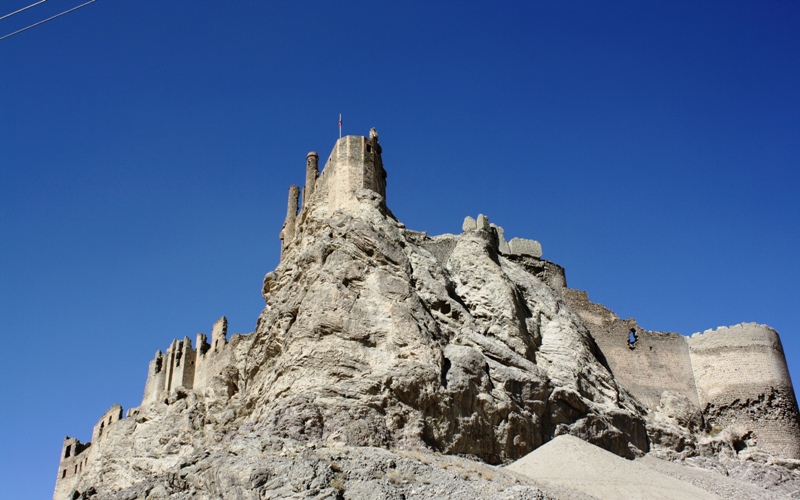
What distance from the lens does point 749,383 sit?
138ft

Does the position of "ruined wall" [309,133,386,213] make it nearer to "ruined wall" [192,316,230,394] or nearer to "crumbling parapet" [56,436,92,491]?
"ruined wall" [192,316,230,394]

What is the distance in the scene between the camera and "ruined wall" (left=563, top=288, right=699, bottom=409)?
42.3 meters

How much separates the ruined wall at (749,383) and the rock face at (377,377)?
50 cm

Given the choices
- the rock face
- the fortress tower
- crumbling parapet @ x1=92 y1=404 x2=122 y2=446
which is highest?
the fortress tower

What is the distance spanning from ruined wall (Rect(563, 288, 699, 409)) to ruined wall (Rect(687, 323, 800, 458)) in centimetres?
55

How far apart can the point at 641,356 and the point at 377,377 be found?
53.9ft

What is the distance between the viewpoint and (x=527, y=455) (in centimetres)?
3197

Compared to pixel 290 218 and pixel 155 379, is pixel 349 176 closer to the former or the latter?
pixel 290 218

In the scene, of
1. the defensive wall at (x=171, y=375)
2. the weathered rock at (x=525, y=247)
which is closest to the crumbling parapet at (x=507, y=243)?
the weathered rock at (x=525, y=247)

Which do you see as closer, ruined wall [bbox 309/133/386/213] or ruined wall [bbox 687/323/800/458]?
ruined wall [bbox 309/133/386/213]

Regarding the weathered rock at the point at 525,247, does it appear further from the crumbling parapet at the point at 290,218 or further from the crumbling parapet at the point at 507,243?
the crumbling parapet at the point at 290,218

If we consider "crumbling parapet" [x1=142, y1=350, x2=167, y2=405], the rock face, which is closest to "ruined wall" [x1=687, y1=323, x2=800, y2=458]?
the rock face

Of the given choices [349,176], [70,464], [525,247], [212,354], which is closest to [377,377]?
[349,176]

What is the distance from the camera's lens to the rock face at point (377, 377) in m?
A: 27.5
